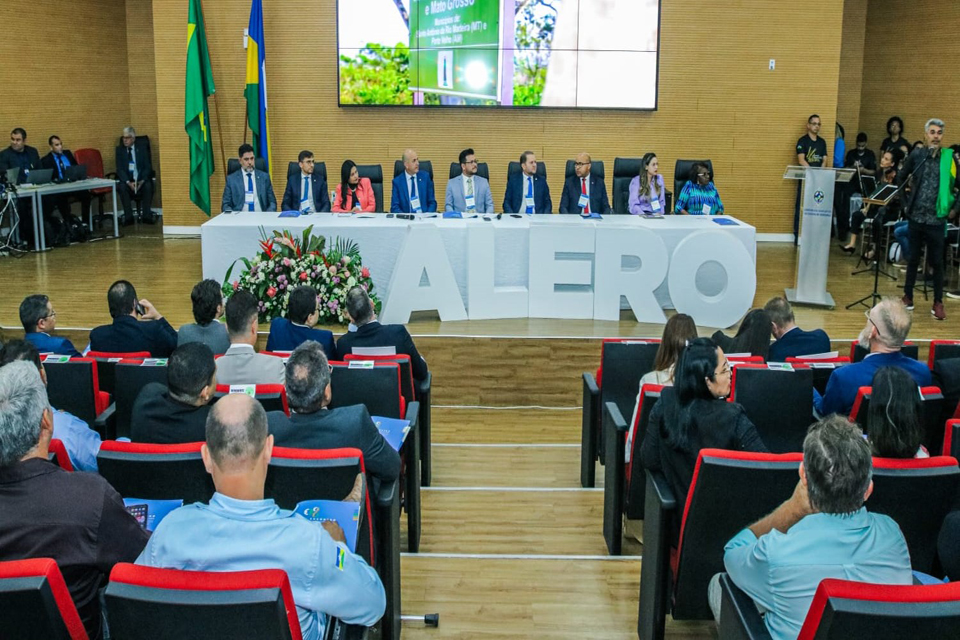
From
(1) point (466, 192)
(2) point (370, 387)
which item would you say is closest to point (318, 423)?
(2) point (370, 387)

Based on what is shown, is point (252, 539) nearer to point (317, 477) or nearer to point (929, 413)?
point (317, 477)

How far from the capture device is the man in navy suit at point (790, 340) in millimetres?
4633

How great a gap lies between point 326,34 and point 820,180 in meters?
5.66

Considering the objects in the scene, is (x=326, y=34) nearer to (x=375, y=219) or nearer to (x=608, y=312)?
(x=375, y=219)

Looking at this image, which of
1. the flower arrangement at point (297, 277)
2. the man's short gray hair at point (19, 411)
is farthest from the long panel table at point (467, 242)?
the man's short gray hair at point (19, 411)

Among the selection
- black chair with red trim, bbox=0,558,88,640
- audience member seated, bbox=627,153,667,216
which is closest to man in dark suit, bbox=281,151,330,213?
audience member seated, bbox=627,153,667,216

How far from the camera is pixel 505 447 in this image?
5566 mm

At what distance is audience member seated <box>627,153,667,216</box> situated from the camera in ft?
28.0

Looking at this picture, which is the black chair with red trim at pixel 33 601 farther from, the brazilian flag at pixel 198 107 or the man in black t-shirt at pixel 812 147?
the man in black t-shirt at pixel 812 147

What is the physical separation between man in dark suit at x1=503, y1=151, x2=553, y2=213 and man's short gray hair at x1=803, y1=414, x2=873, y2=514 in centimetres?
684

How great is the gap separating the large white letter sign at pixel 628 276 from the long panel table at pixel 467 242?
0.03 m

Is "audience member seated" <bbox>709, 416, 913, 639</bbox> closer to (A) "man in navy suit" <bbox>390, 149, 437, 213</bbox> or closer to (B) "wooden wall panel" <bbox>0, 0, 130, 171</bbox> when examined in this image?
(A) "man in navy suit" <bbox>390, 149, 437, 213</bbox>

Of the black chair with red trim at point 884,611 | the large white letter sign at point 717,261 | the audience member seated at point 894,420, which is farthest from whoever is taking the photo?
the large white letter sign at point 717,261

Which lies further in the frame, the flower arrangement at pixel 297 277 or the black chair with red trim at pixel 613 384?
the flower arrangement at pixel 297 277
